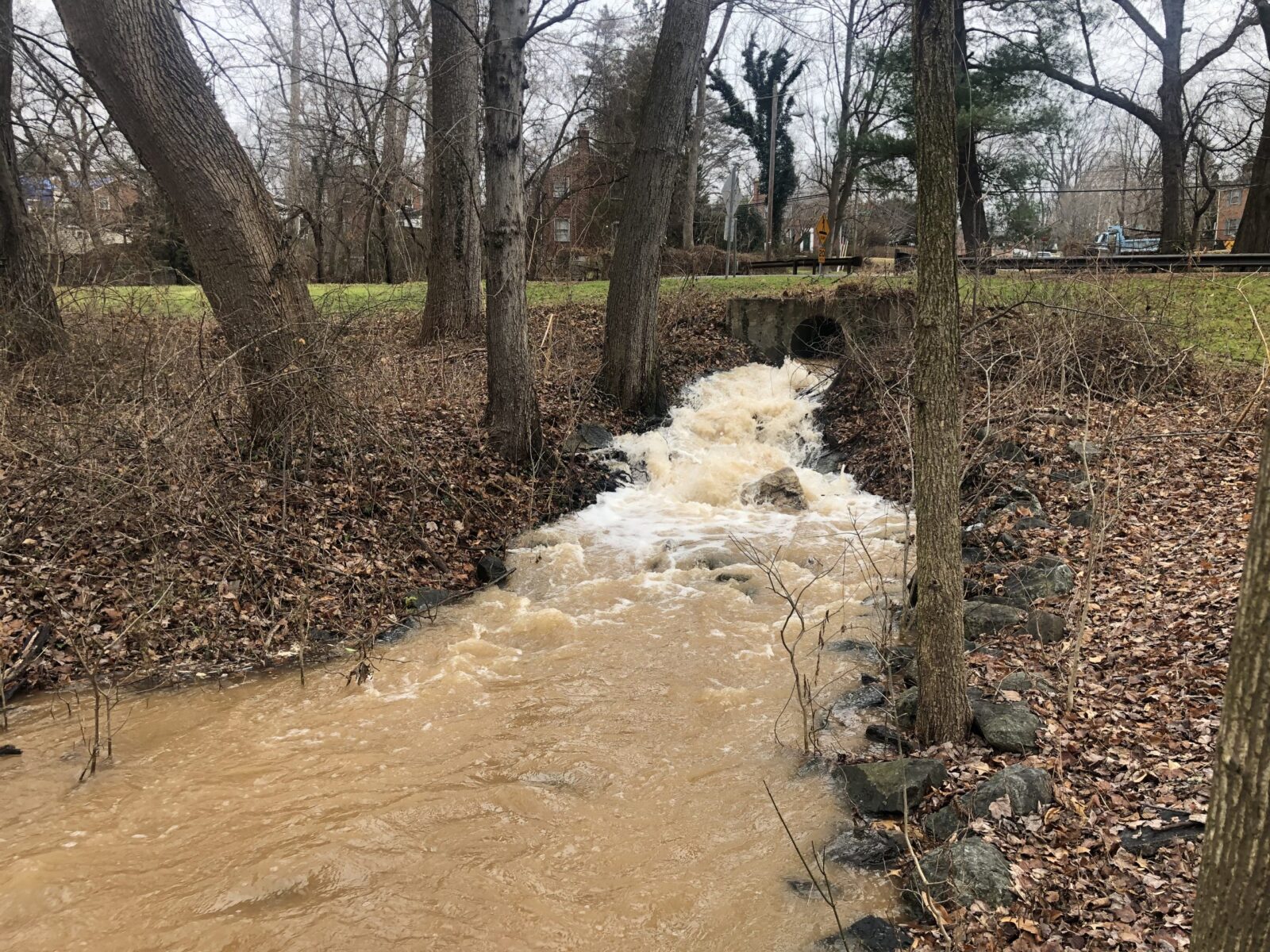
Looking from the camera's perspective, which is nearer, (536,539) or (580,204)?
(536,539)

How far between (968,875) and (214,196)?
25.9 feet

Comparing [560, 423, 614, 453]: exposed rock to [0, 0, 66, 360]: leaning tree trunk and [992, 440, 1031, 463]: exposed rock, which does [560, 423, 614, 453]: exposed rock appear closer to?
[992, 440, 1031, 463]: exposed rock

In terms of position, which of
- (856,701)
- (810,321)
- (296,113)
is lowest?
Result: (856,701)

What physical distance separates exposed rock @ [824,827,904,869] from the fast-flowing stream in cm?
9

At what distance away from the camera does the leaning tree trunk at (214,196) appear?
702 centimetres

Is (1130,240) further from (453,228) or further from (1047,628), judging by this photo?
(1047,628)

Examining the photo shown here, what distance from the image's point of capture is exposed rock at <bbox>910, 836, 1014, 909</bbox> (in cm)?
351

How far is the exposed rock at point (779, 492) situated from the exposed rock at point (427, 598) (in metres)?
4.59

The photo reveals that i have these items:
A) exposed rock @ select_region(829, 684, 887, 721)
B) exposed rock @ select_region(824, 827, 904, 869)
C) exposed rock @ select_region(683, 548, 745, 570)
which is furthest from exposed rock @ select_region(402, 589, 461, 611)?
exposed rock @ select_region(824, 827, 904, 869)

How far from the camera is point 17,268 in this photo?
10727mm

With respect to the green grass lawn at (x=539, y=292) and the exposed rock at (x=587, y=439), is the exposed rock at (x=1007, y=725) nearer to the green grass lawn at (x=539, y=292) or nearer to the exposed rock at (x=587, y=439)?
the exposed rock at (x=587, y=439)

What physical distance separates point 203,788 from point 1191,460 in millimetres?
9109

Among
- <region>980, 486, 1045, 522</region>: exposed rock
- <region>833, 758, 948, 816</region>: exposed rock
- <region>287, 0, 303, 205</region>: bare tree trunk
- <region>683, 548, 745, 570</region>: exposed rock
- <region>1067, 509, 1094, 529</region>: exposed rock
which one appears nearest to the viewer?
<region>833, 758, 948, 816</region>: exposed rock

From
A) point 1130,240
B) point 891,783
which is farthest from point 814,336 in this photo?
point 1130,240
